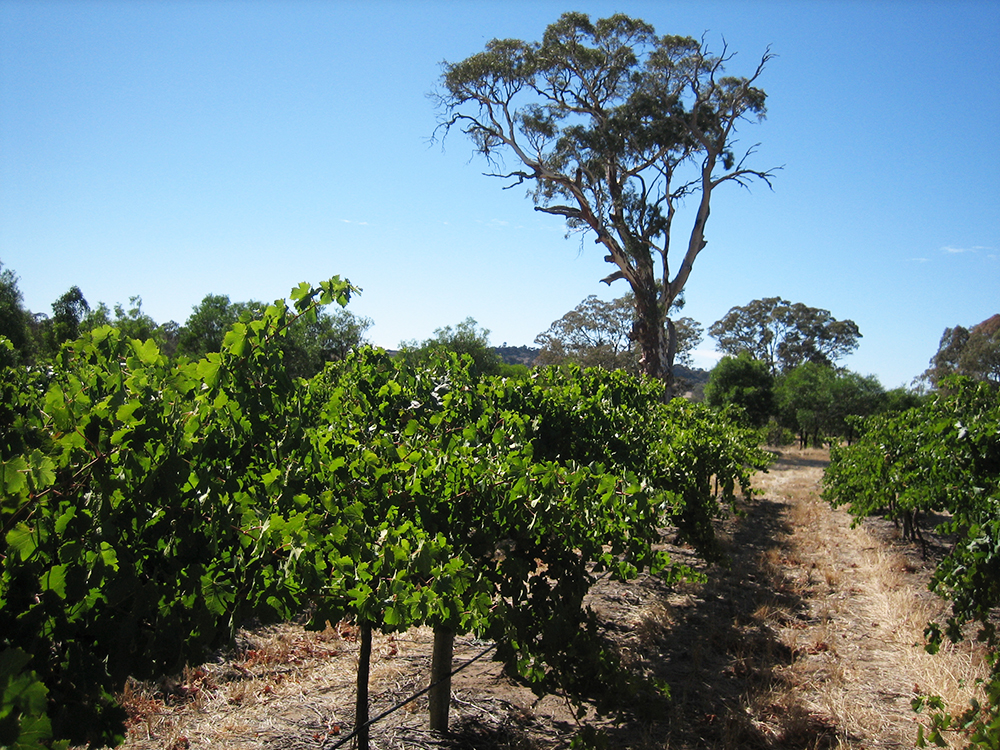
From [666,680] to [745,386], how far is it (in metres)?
33.5

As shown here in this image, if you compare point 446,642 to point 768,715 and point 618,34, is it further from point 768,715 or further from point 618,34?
point 618,34

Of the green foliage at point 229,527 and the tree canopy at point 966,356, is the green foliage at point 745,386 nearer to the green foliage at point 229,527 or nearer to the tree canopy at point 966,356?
the tree canopy at point 966,356

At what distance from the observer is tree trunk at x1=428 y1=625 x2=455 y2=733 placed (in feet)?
13.3

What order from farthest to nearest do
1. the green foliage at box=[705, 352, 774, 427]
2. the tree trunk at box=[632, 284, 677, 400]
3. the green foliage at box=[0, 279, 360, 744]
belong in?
the green foliage at box=[705, 352, 774, 427]
the tree trunk at box=[632, 284, 677, 400]
the green foliage at box=[0, 279, 360, 744]

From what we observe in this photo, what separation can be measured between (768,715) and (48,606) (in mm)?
4734

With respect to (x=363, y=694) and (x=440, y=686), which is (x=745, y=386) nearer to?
(x=440, y=686)

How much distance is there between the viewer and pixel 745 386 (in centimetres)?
3650

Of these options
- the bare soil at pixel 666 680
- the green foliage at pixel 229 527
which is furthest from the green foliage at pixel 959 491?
the green foliage at pixel 229 527

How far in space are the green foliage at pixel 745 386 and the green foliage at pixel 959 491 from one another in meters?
26.2

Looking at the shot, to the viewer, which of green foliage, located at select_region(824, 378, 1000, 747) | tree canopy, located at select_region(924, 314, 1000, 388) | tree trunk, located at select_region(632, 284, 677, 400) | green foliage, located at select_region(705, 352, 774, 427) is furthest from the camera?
tree canopy, located at select_region(924, 314, 1000, 388)

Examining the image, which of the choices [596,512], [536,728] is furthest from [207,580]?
[536,728]

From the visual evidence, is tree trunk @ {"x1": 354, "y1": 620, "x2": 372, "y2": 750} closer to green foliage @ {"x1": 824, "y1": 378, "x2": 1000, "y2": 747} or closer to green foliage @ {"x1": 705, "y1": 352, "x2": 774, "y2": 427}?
green foliage @ {"x1": 824, "y1": 378, "x2": 1000, "y2": 747}

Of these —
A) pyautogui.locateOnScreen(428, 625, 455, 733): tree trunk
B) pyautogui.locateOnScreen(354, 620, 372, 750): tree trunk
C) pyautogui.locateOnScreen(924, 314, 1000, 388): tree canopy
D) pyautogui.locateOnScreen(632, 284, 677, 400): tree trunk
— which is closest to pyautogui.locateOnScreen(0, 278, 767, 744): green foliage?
pyautogui.locateOnScreen(354, 620, 372, 750): tree trunk

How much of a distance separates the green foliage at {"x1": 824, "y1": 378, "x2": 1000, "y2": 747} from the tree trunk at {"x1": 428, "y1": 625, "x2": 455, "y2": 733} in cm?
250
